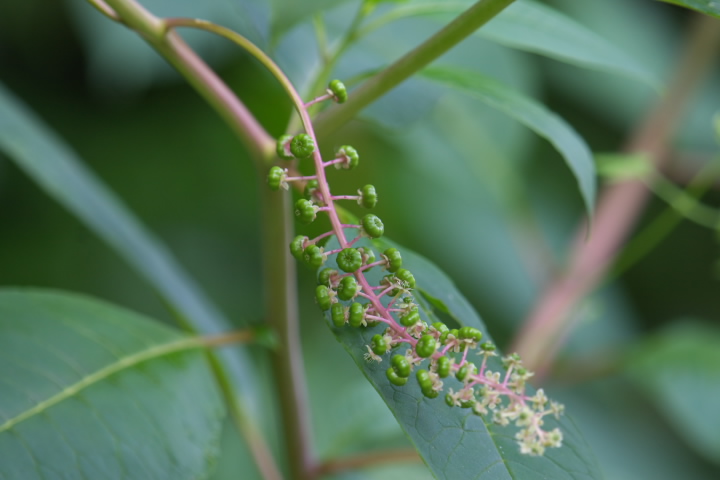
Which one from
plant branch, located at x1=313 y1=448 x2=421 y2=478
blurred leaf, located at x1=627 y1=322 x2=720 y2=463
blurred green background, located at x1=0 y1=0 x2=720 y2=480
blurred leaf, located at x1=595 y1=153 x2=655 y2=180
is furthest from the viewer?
blurred green background, located at x1=0 y1=0 x2=720 y2=480

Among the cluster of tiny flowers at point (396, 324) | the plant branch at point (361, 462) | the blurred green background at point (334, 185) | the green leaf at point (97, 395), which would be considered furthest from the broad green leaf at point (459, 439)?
the blurred green background at point (334, 185)

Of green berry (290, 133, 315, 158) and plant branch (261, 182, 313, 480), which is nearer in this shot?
green berry (290, 133, 315, 158)

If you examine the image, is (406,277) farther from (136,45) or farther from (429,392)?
(136,45)

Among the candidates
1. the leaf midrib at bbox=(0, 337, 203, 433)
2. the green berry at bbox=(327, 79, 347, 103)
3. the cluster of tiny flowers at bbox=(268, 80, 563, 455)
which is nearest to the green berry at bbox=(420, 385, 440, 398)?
the cluster of tiny flowers at bbox=(268, 80, 563, 455)

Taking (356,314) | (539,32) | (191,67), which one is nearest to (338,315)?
(356,314)

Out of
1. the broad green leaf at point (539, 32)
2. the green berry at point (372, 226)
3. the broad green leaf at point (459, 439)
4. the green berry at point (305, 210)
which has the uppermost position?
the broad green leaf at point (539, 32)

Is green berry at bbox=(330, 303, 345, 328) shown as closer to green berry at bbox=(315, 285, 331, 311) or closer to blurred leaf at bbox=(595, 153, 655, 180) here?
green berry at bbox=(315, 285, 331, 311)

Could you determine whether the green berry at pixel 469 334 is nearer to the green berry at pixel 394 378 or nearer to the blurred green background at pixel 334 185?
the green berry at pixel 394 378

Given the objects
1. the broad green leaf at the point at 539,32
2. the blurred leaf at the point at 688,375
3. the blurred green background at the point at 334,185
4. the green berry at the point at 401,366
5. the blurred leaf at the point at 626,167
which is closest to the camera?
the green berry at the point at 401,366
